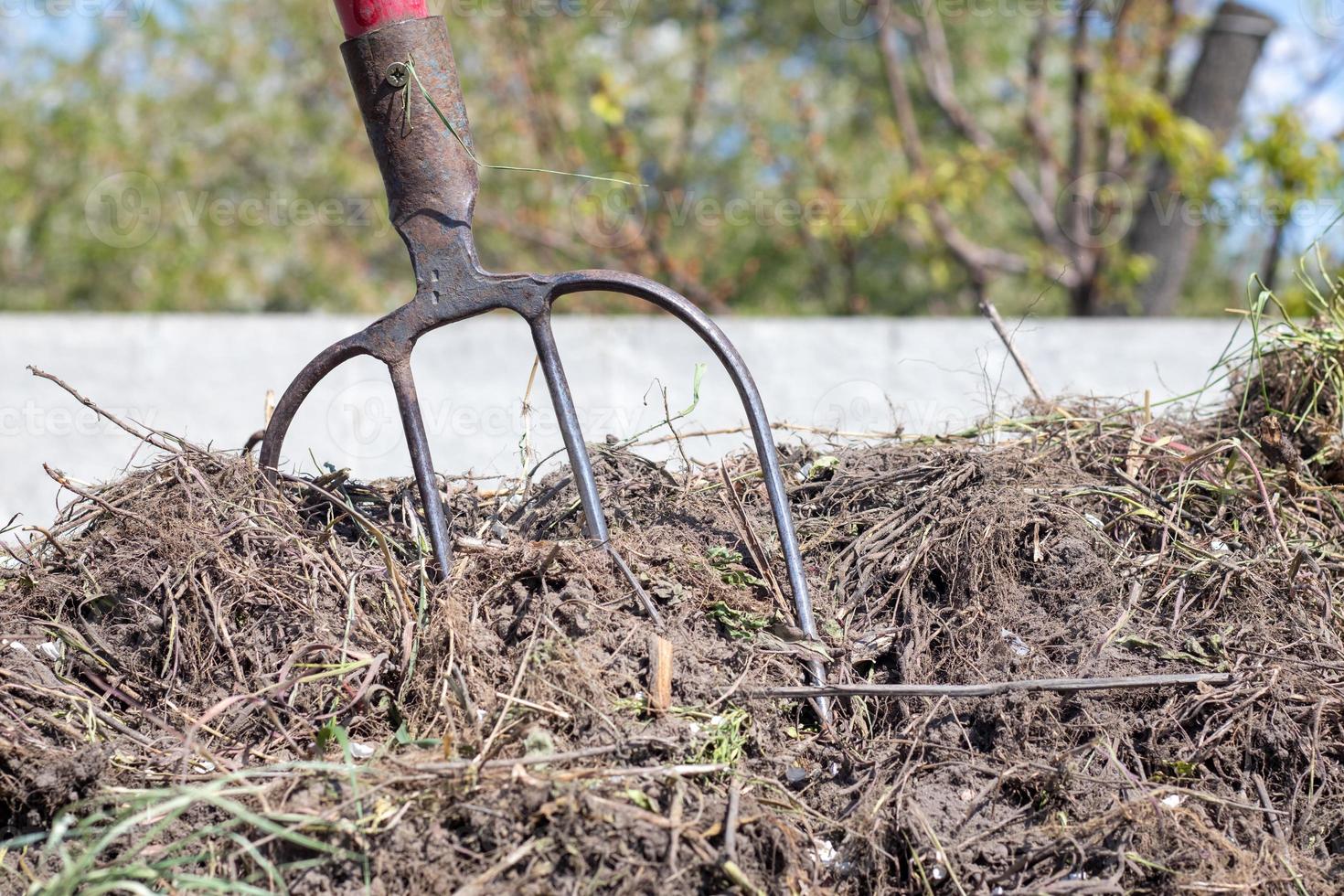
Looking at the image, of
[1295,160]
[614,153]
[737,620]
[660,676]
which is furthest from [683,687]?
[614,153]

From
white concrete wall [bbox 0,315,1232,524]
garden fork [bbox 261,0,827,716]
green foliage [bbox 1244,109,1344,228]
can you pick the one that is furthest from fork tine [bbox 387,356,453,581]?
green foliage [bbox 1244,109,1344,228]

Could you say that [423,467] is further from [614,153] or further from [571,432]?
[614,153]

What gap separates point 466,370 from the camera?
9.62 feet

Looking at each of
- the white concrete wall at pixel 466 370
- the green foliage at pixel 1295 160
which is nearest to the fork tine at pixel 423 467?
the white concrete wall at pixel 466 370

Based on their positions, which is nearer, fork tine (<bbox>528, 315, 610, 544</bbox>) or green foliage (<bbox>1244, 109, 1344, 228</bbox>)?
fork tine (<bbox>528, 315, 610, 544</bbox>)

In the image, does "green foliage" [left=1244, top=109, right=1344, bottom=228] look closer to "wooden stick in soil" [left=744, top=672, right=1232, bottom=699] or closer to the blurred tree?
the blurred tree

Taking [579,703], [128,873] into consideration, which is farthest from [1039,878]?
[128,873]

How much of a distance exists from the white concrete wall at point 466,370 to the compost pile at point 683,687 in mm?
1294

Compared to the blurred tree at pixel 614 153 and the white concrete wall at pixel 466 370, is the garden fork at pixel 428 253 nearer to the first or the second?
the white concrete wall at pixel 466 370

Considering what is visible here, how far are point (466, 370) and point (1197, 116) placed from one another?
338 centimetres

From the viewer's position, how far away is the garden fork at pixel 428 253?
1.36 metres

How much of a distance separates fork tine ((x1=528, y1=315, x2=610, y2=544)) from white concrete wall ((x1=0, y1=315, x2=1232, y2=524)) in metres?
1.34

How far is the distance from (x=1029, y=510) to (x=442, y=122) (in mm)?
865

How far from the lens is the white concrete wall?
9.09ft
